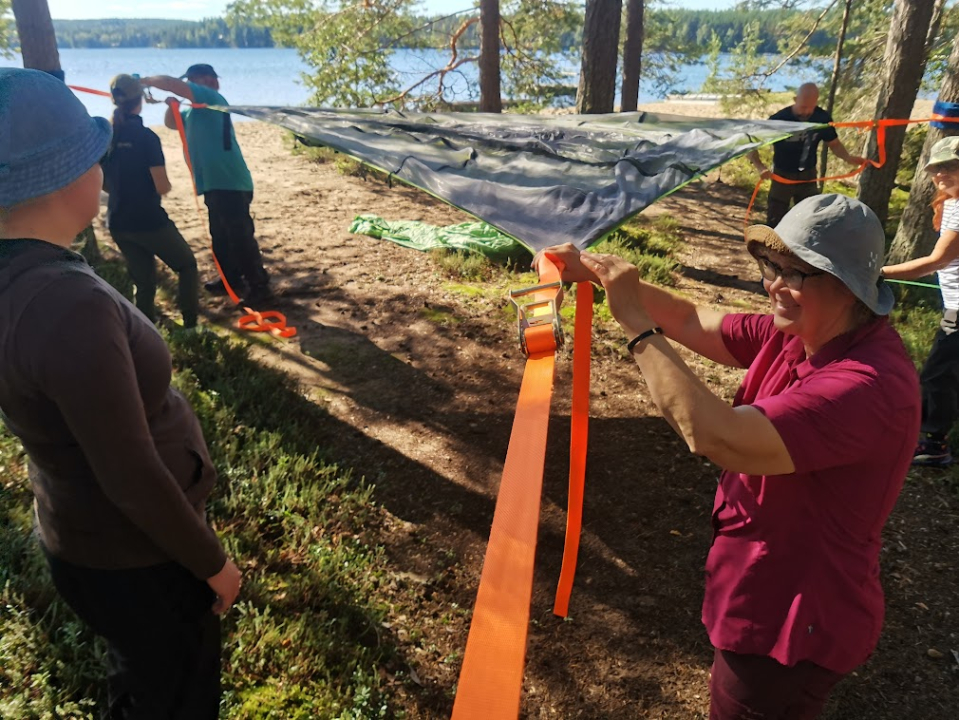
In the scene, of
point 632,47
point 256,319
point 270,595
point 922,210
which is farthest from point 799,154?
point 632,47

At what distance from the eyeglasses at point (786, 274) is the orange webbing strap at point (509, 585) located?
55 cm

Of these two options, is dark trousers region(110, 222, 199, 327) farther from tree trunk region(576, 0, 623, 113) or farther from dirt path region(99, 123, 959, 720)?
tree trunk region(576, 0, 623, 113)

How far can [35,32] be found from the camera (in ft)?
18.8

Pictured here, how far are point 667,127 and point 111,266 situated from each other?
16.7 ft

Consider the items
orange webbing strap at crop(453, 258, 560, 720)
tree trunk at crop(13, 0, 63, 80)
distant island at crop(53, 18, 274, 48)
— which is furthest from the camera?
distant island at crop(53, 18, 274, 48)

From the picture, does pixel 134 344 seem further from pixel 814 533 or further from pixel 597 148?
pixel 597 148

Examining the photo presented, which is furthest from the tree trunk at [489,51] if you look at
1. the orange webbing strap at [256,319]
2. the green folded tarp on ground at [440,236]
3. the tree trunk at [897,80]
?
the orange webbing strap at [256,319]

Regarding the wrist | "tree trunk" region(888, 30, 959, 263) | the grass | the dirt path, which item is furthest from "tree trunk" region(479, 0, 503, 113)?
the wrist

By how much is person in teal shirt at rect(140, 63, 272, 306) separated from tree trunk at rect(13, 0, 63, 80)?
1184 mm

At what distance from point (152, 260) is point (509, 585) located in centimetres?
456

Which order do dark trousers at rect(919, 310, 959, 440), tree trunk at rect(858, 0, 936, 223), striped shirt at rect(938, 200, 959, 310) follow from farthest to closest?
tree trunk at rect(858, 0, 936, 223), dark trousers at rect(919, 310, 959, 440), striped shirt at rect(938, 200, 959, 310)

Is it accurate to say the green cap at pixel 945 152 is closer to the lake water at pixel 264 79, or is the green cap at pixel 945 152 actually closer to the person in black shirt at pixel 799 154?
the person in black shirt at pixel 799 154

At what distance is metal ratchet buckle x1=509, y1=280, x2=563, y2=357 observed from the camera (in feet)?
5.27

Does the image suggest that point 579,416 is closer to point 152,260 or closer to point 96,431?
point 96,431
